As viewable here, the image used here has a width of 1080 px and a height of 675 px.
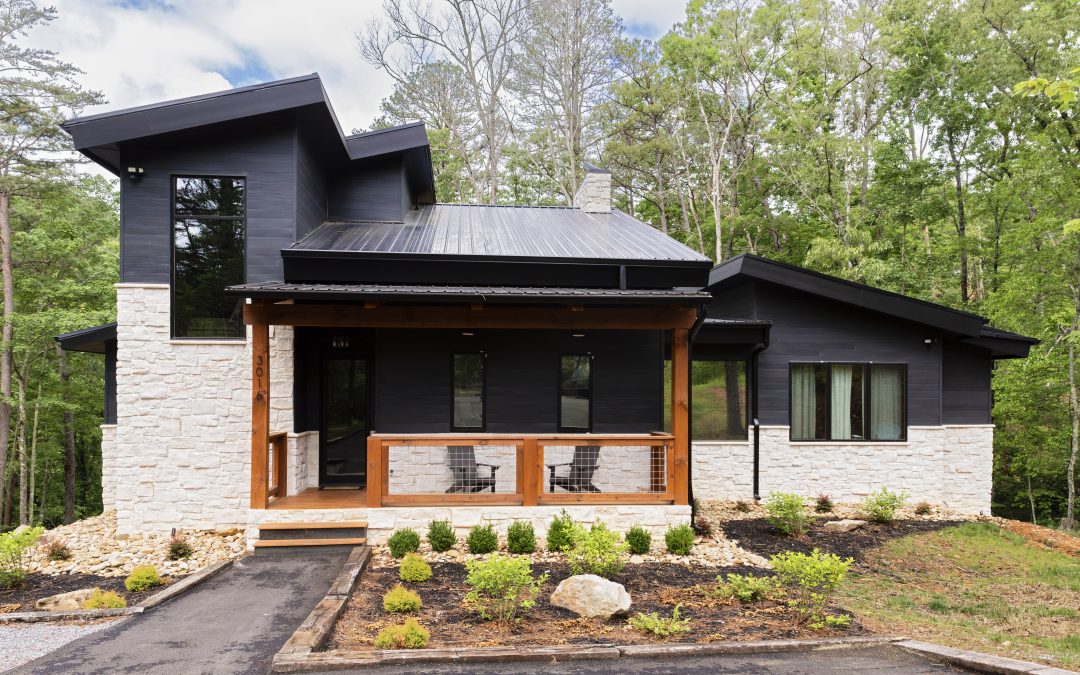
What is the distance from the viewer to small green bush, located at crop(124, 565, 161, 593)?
5.63 meters

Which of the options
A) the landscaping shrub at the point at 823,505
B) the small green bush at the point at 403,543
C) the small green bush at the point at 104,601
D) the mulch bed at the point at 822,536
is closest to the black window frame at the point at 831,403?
the landscaping shrub at the point at 823,505

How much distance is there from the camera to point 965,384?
10008mm

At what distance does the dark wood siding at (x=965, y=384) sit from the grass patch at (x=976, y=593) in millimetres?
2186

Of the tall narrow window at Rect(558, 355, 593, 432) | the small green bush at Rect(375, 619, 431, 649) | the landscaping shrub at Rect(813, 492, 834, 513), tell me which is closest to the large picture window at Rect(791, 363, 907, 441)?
the landscaping shrub at Rect(813, 492, 834, 513)

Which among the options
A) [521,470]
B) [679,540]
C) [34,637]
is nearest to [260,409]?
[34,637]

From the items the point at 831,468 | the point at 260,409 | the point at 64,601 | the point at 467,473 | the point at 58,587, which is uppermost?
the point at 260,409

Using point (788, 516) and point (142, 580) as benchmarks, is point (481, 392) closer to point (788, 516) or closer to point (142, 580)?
point (142, 580)

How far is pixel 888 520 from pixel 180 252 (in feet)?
36.6

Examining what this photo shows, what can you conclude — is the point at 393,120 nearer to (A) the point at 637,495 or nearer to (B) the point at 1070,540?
(A) the point at 637,495

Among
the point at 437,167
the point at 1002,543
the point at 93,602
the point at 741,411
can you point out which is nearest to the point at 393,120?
the point at 437,167

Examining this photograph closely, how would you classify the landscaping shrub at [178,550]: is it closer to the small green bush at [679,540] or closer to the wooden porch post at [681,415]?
the small green bush at [679,540]

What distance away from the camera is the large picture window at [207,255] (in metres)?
7.57

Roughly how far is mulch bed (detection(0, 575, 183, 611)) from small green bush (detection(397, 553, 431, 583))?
2.44 metres

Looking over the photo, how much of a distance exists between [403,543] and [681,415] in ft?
12.3
